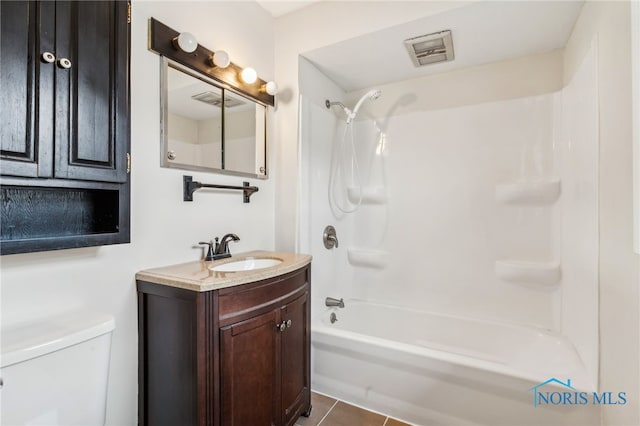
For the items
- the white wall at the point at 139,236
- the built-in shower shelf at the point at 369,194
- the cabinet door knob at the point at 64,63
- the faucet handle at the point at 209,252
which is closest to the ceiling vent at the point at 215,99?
the white wall at the point at 139,236

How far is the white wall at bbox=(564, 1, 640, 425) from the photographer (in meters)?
1.07

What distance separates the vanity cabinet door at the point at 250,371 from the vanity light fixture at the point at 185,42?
4.14 ft

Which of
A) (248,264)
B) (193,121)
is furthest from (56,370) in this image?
(193,121)

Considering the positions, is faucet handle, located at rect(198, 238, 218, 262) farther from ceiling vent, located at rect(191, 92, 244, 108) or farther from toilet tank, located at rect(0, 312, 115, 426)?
ceiling vent, located at rect(191, 92, 244, 108)

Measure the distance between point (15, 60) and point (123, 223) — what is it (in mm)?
556

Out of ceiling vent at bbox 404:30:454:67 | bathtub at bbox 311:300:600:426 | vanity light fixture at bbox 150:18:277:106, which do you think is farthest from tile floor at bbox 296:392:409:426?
ceiling vent at bbox 404:30:454:67

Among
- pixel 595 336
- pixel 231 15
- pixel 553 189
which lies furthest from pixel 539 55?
pixel 231 15

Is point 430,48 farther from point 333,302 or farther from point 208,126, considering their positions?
point 333,302

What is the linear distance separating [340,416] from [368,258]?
1.18 meters

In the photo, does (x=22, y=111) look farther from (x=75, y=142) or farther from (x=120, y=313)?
(x=120, y=313)

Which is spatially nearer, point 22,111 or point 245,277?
point 22,111

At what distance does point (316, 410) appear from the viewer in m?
1.79

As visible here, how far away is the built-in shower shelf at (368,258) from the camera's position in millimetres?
2547

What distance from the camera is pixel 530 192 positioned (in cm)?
205
